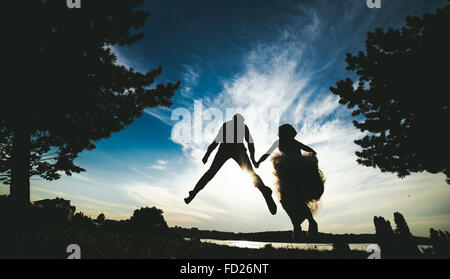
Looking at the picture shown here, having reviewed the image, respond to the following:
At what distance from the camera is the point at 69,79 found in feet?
25.8

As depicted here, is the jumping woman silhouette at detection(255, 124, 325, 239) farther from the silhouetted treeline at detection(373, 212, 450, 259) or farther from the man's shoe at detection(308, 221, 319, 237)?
the silhouetted treeline at detection(373, 212, 450, 259)

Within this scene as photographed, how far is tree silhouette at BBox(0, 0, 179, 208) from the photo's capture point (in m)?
7.58

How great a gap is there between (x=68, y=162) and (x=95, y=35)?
7.91 metres

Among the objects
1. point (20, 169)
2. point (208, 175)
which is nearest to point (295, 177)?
point (208, 175)

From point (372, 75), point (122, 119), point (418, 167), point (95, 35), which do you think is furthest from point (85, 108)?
point (418, 167)

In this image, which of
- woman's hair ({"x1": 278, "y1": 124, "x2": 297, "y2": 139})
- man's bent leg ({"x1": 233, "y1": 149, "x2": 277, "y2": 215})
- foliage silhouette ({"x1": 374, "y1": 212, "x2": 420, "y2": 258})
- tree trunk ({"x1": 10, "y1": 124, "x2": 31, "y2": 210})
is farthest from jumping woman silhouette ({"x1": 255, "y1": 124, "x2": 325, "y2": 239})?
tree trunk ({"x1": 10, "y1": 124, "x2": 31, "y2": 210})

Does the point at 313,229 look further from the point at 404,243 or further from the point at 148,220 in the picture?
the point at 148,220

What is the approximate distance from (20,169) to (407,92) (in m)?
15.9

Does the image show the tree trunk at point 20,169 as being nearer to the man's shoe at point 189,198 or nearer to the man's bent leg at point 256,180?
the man's shoe at point 189,198
